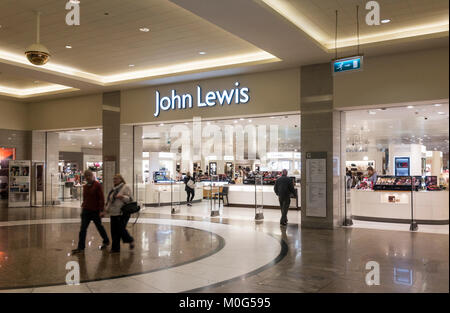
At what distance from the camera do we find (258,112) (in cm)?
1046

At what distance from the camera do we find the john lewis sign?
10750 millimetres

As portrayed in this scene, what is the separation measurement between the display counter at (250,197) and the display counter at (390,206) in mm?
2833

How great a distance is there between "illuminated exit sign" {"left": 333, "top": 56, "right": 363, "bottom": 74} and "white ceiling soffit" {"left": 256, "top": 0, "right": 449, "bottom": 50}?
769 millimetres

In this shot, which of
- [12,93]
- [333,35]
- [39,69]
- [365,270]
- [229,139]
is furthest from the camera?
[229,139]

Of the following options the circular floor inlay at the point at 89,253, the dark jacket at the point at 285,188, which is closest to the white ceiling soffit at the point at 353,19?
the dark jacket at the point at 285,188

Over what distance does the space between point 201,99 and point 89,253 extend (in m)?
6.00

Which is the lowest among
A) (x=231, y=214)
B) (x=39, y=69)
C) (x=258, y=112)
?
(x=231, y=214)

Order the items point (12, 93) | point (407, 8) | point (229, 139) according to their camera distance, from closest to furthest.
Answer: point (407, 8) < point (12, 93) < point (229, 139)

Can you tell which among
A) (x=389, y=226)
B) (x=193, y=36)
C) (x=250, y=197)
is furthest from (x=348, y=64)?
(x=250, y=197)

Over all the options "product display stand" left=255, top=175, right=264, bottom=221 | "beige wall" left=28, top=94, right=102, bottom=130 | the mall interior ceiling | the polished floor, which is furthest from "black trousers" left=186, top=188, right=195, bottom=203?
the polished floor
